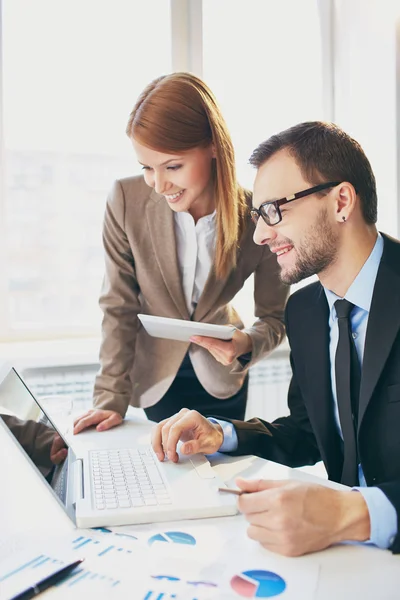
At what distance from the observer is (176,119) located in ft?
5.38

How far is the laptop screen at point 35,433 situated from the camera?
3.64ft

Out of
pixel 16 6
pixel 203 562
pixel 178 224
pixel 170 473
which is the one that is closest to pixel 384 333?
pixel 170 473

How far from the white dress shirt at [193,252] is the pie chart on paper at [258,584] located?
1169 millimetres

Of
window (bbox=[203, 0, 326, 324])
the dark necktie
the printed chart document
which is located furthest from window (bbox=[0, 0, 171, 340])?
the printed chart document

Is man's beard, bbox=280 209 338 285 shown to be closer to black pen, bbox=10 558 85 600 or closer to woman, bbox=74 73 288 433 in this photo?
woman, bbox=74 73 288 433

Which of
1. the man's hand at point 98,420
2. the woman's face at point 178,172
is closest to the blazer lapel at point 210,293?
the woman's face at point 178,172

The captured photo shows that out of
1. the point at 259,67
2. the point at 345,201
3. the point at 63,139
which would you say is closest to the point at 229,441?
the point at 345,201

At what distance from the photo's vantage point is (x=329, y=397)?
4.58 ft

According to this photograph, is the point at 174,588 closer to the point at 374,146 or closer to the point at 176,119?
the point at 176,119

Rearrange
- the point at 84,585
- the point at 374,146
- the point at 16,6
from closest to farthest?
the point at 84,585
the point at 16,6
the point at 374,146

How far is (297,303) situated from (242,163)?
2.04 metres

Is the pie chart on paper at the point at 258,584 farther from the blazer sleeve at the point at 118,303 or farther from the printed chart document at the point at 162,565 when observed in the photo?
the blazer sleeve at the point at 118,303

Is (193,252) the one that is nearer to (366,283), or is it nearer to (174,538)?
(366,283)

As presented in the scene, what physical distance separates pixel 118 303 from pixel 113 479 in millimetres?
778
